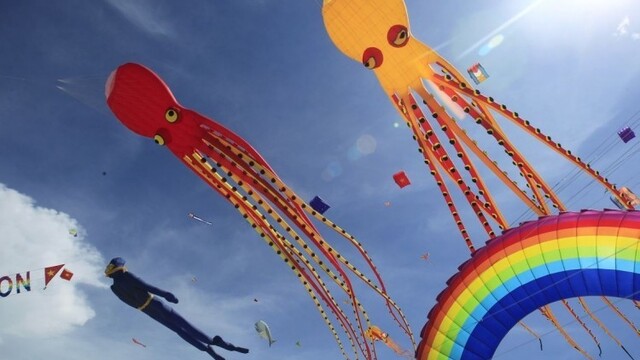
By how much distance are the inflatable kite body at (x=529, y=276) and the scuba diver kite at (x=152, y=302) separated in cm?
936

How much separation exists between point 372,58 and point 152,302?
14506mm

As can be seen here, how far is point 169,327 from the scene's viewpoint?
59.3 ft

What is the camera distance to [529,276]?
46.5 feet

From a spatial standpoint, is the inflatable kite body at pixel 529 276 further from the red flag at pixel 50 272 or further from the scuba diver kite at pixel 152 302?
the red flag at pixel 50 272

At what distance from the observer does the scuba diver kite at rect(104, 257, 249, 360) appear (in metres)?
17.5

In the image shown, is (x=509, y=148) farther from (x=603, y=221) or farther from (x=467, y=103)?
(x=603, y=221)

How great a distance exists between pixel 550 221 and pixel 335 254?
7743 millimetres

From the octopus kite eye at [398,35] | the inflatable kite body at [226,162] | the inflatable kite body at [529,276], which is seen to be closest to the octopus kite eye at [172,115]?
the inflatable kite body at [226,162]

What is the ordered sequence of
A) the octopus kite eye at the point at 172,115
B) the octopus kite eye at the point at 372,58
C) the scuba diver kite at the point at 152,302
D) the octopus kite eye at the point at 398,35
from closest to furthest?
the octopus kite eye at the point at 172,115 → the octopus kite eye at the point at 398,35 → the octopus kite eye at the point at 372,58 → the scuba diver kite at the point at 152,302

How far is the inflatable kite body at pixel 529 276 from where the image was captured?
12.6m

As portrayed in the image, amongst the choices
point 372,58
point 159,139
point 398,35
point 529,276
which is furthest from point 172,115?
point 529,276

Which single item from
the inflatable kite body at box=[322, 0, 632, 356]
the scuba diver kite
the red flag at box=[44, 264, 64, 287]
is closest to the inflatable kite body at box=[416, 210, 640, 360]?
the inflatable kite body at box=[322, 0, 632, 356]

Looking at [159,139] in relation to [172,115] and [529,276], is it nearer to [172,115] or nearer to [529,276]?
[172,115]

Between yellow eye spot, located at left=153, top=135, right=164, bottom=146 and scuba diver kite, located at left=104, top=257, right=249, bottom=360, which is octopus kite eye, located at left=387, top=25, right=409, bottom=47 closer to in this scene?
yellow eye spot, located at left=153, top=135, right=164, bottom=146
